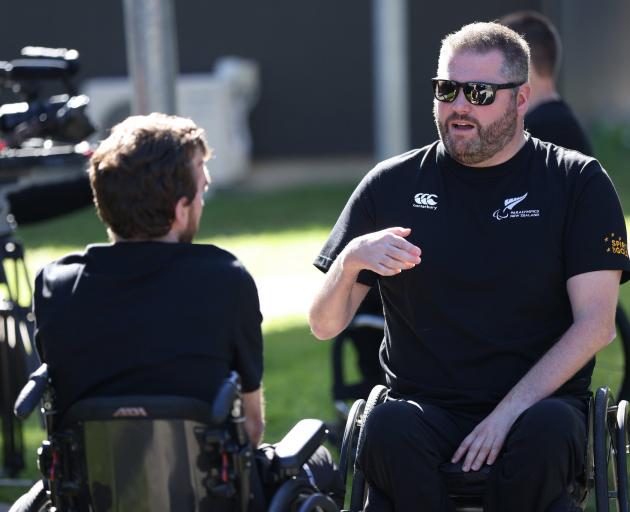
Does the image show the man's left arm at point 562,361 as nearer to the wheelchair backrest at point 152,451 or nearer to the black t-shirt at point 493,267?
the black t-shirt at point 493,267

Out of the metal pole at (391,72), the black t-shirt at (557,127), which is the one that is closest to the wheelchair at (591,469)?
the black t-shirt at (557,127)

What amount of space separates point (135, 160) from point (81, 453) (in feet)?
2.29

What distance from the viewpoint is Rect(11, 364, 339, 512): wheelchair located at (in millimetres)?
2732

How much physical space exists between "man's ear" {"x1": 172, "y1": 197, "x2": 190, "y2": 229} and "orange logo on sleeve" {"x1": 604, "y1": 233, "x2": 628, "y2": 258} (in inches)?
49.0

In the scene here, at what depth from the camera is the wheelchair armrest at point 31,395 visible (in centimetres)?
277

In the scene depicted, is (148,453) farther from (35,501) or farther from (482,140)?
(482,140)

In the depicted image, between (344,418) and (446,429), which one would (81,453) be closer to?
(446,429)

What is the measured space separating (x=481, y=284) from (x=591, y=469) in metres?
0.60

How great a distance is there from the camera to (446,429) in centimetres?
342

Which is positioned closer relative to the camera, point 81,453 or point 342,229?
point 81,453

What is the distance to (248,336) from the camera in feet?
9.52

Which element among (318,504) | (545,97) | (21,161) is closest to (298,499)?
(318,504)

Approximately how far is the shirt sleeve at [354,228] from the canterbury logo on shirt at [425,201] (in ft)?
0.47

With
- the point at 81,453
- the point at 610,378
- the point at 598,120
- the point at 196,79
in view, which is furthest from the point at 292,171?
the point at 81,453
